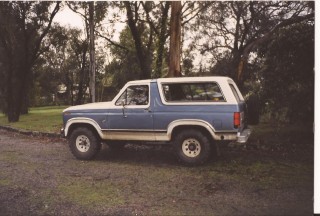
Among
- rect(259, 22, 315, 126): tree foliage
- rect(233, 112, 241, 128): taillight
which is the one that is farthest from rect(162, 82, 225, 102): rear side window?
rect(259, 22, 315, 126): tree foliage

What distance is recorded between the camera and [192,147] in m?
7.46

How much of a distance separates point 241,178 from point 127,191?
2.19 meters

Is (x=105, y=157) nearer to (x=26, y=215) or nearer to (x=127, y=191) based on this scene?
(x=127, y=191)

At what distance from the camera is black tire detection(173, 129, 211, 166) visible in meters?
7.30

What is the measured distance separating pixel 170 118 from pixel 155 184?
1.77 m

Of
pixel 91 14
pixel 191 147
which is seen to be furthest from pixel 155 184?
pixel 91 14

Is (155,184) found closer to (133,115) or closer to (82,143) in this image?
(133,115)

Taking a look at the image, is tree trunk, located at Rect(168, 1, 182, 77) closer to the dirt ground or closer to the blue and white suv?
the dirt ground

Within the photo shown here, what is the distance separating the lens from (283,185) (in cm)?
586

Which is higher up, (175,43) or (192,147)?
(175,43)

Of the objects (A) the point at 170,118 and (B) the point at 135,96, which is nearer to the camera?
(A) the point at 170,118

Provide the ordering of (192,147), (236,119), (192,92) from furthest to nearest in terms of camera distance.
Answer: (192,92)
(192,147)
(236,119)

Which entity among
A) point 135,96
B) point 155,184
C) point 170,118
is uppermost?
point 135,96

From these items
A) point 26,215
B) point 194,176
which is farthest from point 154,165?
point 26,215
